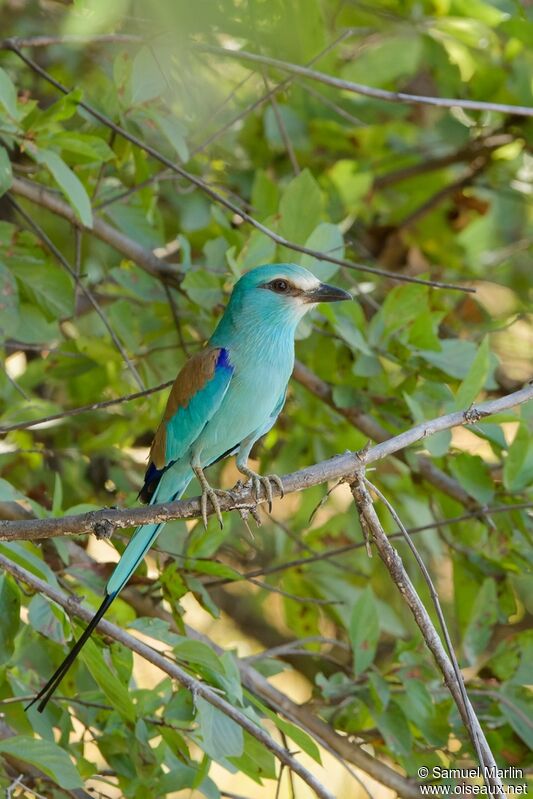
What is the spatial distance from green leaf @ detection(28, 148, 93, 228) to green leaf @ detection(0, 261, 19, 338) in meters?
0.51

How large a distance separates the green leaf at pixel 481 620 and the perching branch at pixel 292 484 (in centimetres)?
103

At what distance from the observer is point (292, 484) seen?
1.97 m

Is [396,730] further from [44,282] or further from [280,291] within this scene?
[44,282]

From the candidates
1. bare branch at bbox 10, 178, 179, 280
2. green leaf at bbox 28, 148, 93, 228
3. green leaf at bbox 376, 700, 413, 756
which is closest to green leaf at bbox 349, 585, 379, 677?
green leaf at bbox 376, 700, 413, 756

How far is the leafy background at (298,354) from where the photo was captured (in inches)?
97.0

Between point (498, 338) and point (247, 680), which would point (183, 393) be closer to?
point (247, 680)

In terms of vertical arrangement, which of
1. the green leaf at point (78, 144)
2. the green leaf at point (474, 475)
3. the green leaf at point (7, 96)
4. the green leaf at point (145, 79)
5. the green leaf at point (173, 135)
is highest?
the green leaf at point (7, 96)

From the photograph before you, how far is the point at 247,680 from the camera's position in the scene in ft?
9.36

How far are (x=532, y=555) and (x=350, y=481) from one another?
1227 millimetres

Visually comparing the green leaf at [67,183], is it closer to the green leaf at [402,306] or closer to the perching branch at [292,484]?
the perching branch at [292,484]

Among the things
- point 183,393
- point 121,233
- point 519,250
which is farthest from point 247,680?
point 519,250

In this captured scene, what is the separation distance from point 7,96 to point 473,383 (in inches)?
48.7

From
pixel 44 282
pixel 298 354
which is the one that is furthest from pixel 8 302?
pixel 298 354

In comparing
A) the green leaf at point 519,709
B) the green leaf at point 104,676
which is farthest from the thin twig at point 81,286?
the green leaf at point 519,709
